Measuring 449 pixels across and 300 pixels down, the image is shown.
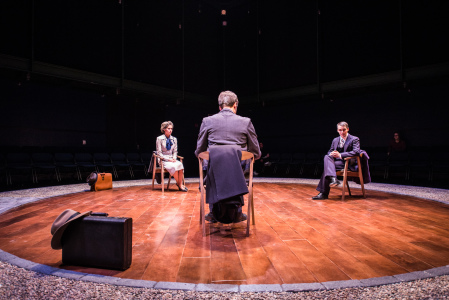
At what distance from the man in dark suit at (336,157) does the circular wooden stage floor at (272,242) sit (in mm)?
659

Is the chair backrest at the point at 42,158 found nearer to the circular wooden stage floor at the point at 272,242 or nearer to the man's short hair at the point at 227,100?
the circular wooden stage floor at the point at 272,242

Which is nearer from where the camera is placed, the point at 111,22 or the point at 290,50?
the point at 111,22

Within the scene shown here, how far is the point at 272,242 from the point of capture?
2277mm

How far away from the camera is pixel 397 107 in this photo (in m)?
9.43

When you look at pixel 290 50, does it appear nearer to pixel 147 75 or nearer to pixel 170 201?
pixel 147 75

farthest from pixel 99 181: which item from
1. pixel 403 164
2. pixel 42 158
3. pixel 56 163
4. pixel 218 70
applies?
pixel 403 164

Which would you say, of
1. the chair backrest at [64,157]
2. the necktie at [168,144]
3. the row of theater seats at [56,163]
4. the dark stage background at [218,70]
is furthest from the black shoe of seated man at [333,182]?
the chair backrest at [64,157]

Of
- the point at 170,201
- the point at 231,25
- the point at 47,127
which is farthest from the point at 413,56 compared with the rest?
the point at 47,127

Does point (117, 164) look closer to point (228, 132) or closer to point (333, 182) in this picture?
point (333, 182)

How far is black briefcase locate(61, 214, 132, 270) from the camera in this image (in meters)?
1.69

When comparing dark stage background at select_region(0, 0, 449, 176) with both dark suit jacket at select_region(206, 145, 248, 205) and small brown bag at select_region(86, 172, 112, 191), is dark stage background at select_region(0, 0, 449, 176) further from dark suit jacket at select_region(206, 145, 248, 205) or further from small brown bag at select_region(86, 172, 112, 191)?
dark suit jacket at select_region(206, 145, 248, 205)

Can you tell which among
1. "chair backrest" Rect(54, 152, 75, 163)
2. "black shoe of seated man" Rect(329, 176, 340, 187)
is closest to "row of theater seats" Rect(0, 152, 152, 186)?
"chair backrest" Rect(54, 152, 75, 163)

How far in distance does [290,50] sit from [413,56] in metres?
4.02

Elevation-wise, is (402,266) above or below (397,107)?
below
